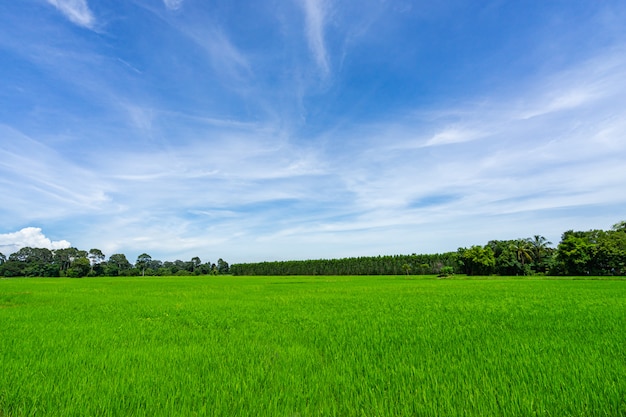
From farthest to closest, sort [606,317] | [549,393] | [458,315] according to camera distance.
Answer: [458,315], [606,317], [549,393]

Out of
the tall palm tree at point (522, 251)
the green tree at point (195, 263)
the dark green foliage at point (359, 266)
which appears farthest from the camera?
the green tree at point (195, 263)

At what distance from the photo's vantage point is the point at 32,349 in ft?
20.0

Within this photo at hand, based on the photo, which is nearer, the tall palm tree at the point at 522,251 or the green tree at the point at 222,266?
the tall palm tree at the point at 522,251

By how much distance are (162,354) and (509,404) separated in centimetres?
506

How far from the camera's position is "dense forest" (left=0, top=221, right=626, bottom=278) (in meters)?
54.4

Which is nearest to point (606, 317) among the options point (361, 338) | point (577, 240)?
point (361, 338)

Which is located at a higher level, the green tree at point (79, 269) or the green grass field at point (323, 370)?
the green tree at point (79, 269)

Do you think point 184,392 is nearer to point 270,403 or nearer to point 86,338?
point 270,403

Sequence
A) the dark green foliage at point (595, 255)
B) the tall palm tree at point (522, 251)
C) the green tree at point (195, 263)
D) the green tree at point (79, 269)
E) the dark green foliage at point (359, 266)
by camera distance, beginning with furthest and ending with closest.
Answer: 1. the green tree at point (195, 263)
2. the green tree at point (79, 269)
3. the dark green foliage at point (359, 266)
4. the tall palm tree at point (522, 251)
5. the dark green foliage at point (595, 255)

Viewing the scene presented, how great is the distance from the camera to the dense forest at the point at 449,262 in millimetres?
54406

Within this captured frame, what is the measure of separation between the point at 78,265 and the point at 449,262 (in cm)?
11423

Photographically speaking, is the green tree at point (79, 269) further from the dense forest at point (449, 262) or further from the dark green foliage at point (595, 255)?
the dark green foliage at point (595, 255)

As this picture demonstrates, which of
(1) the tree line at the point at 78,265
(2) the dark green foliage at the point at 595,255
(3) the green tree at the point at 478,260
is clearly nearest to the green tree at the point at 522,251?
(3) the green tree at the point at 478,260

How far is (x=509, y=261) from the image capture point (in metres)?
67.6
